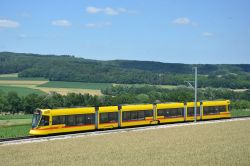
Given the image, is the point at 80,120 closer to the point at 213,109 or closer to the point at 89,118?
the point at 89,118

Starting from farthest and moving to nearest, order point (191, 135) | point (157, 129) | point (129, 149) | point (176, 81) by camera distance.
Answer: point (176, 81), point (157, 129), point (191, 135), point (129, 149)

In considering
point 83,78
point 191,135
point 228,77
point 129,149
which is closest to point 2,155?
point 129,149

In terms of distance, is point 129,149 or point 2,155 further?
point 129,149

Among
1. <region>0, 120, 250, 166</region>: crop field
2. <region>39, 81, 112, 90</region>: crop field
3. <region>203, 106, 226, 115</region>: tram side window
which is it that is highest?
<region>39, 81, 112, 90</region>: crop field

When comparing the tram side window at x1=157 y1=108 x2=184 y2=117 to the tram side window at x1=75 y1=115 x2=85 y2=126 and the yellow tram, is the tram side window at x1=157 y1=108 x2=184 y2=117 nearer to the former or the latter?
the yellow tram

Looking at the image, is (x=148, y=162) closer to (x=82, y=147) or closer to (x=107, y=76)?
(x=82, y=147)

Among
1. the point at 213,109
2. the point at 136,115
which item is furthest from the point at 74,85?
the point at 136,115

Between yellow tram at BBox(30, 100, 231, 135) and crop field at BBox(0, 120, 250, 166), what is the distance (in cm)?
285

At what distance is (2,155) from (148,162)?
10.4m

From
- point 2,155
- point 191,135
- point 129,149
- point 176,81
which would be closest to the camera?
point 2,155

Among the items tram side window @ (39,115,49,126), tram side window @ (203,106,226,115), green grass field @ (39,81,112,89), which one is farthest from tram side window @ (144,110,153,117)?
green grass field @ (39,81,112,89)

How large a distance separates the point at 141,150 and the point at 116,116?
47.1ft

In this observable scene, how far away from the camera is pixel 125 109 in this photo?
4531 cm

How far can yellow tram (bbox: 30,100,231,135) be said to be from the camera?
1521 inches
